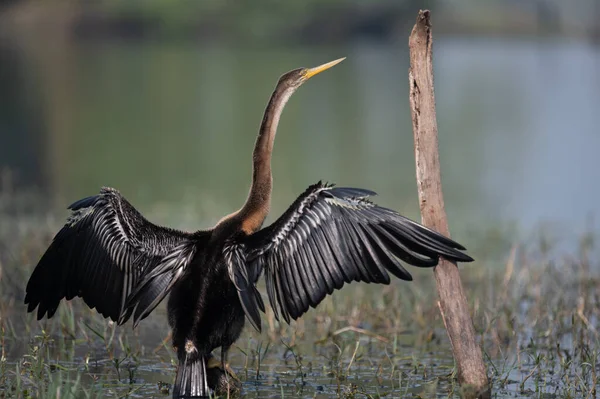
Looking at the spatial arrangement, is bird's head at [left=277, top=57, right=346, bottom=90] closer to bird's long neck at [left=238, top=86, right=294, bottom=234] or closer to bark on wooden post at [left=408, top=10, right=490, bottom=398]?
bird's long neck at [left=238, top=86, right=294, bottom=234]

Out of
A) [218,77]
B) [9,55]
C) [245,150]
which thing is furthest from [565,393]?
[9,55]

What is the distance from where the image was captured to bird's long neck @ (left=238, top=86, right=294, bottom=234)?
6582 mm

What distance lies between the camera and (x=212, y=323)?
6195mm

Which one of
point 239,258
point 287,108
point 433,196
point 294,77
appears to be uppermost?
point 287,108

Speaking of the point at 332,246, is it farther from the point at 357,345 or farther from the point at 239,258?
the point at 357,345

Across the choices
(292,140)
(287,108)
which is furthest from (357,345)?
(287,108)

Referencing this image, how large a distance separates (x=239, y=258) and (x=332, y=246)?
0.51m

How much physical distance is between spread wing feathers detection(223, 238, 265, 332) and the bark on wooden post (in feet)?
3.27

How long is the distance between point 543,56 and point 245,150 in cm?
2729

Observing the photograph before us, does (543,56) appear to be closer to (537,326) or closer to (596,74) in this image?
(596,74)

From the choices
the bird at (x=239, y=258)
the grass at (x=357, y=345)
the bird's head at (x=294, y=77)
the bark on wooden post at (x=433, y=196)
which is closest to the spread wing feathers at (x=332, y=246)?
the bird at (x=239, y=258)

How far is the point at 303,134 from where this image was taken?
22.3 m

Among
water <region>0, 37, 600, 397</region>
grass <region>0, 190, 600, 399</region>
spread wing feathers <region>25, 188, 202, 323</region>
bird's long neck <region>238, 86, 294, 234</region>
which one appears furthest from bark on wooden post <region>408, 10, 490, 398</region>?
spread wing feathers <region>25, 188, 202, 323</region>

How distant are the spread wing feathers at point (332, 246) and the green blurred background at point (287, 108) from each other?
5723mm
